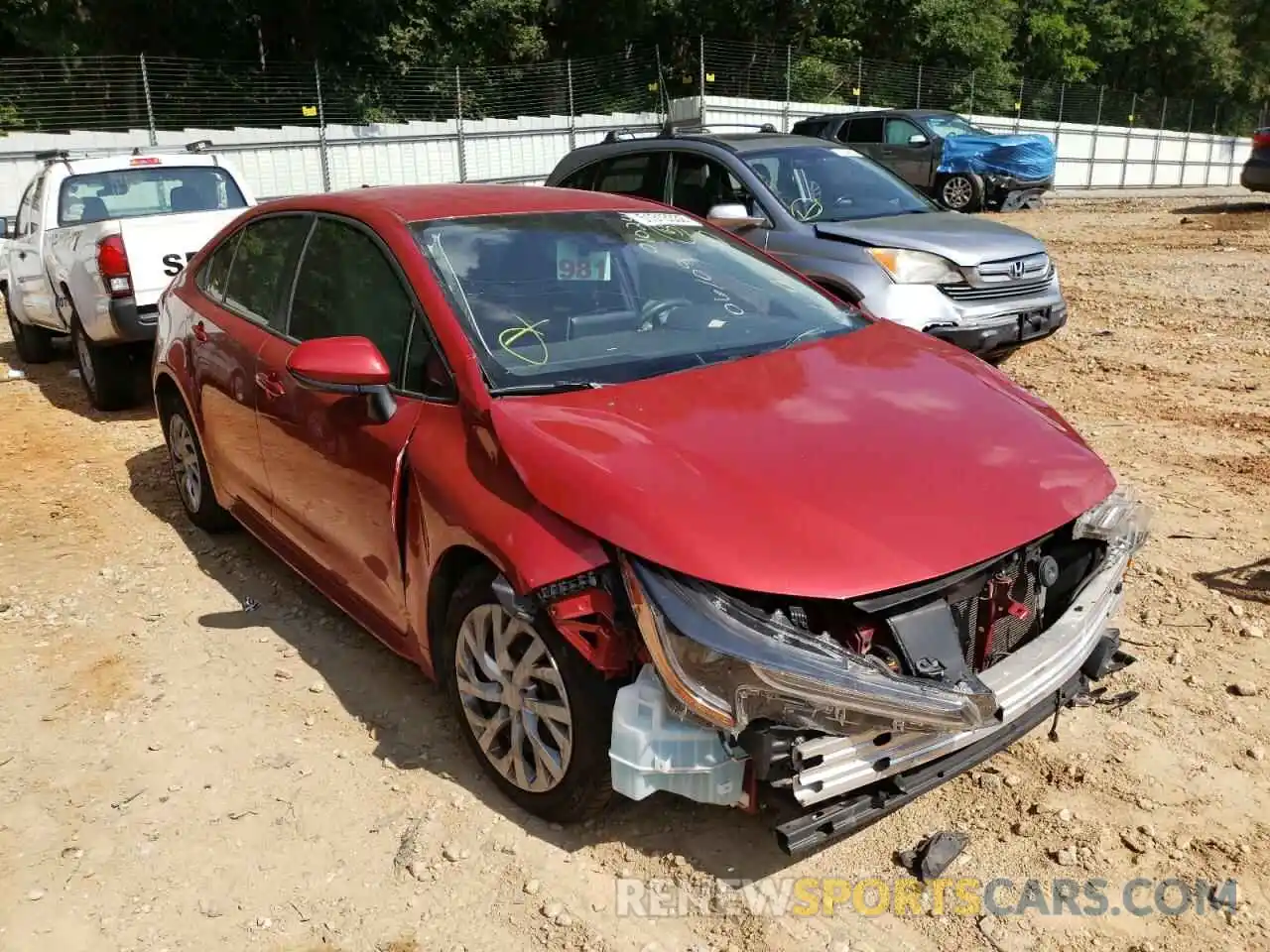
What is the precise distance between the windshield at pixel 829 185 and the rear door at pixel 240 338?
4022mm

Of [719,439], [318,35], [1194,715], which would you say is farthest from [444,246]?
[318,35]

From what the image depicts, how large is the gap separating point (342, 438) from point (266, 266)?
4.06 feet

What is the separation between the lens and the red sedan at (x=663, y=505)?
247cm

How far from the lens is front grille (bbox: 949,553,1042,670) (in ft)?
8.96

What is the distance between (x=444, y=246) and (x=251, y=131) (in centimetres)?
1772

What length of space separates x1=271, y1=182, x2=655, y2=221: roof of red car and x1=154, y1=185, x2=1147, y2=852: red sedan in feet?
0.07

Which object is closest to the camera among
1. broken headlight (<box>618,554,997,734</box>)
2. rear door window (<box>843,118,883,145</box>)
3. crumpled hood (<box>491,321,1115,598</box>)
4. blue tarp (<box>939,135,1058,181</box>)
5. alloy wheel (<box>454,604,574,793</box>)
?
broken headlight (<box>618,554,997,734</box>)

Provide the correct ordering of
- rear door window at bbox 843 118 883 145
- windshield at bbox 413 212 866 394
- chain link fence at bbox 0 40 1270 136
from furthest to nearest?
1. chain link fence at bbox 0 40 1270 136
2. rear door window at bbox 843 118 883 145
3. windshield at bbox 413 212 866 394

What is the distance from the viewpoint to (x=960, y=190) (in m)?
17.9

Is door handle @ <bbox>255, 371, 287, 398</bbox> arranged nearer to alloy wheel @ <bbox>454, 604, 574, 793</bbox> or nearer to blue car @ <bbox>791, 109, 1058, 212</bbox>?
alloy wheel @ <bbox>454, 604, 574, 793</bbox>

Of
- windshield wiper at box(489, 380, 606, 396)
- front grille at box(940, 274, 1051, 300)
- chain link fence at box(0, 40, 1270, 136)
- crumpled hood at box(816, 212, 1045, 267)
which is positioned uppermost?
chain link fence at box(0, 40, 1270, 136)

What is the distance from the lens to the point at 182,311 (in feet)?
16.3

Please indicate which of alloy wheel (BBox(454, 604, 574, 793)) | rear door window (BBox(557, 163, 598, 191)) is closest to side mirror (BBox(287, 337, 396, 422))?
alloy wheel (BBox(454, 604, 574, 793))

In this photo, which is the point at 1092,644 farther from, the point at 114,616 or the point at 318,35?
the point at 318,35
